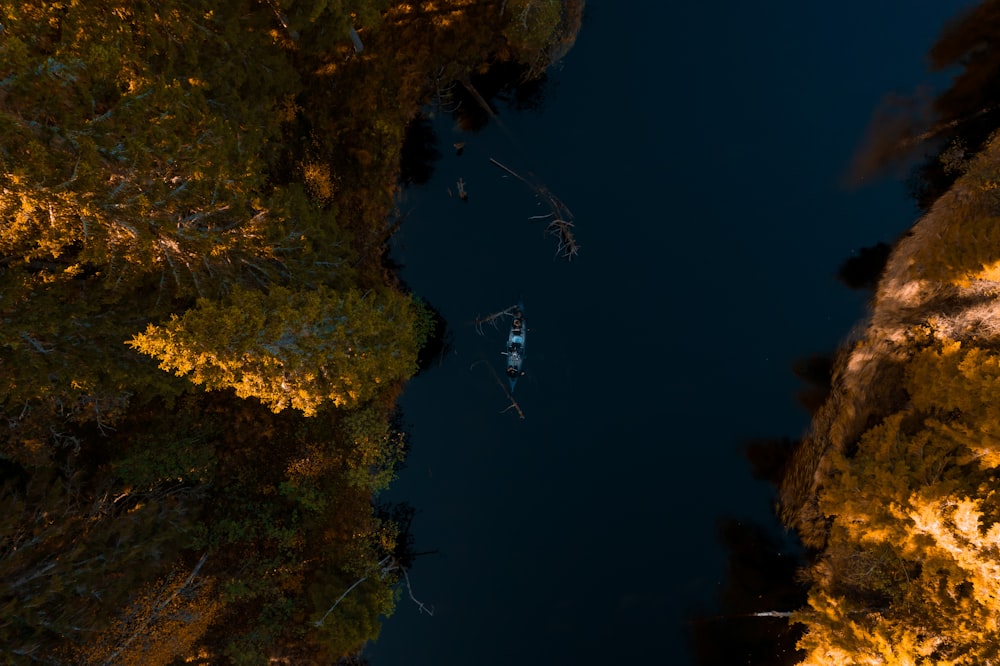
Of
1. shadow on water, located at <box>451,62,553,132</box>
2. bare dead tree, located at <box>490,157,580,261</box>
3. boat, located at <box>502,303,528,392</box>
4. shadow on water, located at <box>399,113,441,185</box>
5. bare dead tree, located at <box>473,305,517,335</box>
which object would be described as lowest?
boat, located at <box>502,303,528,392</box>

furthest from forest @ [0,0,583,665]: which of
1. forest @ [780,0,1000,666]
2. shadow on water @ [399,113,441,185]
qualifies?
forest @ [780,0,1000,666]

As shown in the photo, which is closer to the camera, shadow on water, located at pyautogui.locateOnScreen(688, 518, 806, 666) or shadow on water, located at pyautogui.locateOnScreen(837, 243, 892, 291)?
shadow on water, located at pyautogui.locateOnScreen(837, 243, 892, 291)

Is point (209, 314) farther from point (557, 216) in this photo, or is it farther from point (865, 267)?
point (865, 267)

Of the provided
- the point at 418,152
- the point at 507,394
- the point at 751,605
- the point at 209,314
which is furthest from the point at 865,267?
the point at 209,314

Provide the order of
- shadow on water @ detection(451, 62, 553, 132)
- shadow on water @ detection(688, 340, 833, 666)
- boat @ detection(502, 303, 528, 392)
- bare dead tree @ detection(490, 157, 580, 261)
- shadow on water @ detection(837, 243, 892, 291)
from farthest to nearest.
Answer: shadow on water @ detection(688, 340, 833, 666) < boat @ detection(502, 303, 528, 392) < shadow on water @ detection(837, 243, 892, 291) < bare dead tree @ detection(490, 157, 580, 261) < shadow on water @ detection(451, 62, 553, 132)

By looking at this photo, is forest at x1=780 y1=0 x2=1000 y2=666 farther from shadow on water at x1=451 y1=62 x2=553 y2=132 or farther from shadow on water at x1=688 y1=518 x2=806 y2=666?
shadow on water at x1=451 y1=62 x2=553 y2=132
